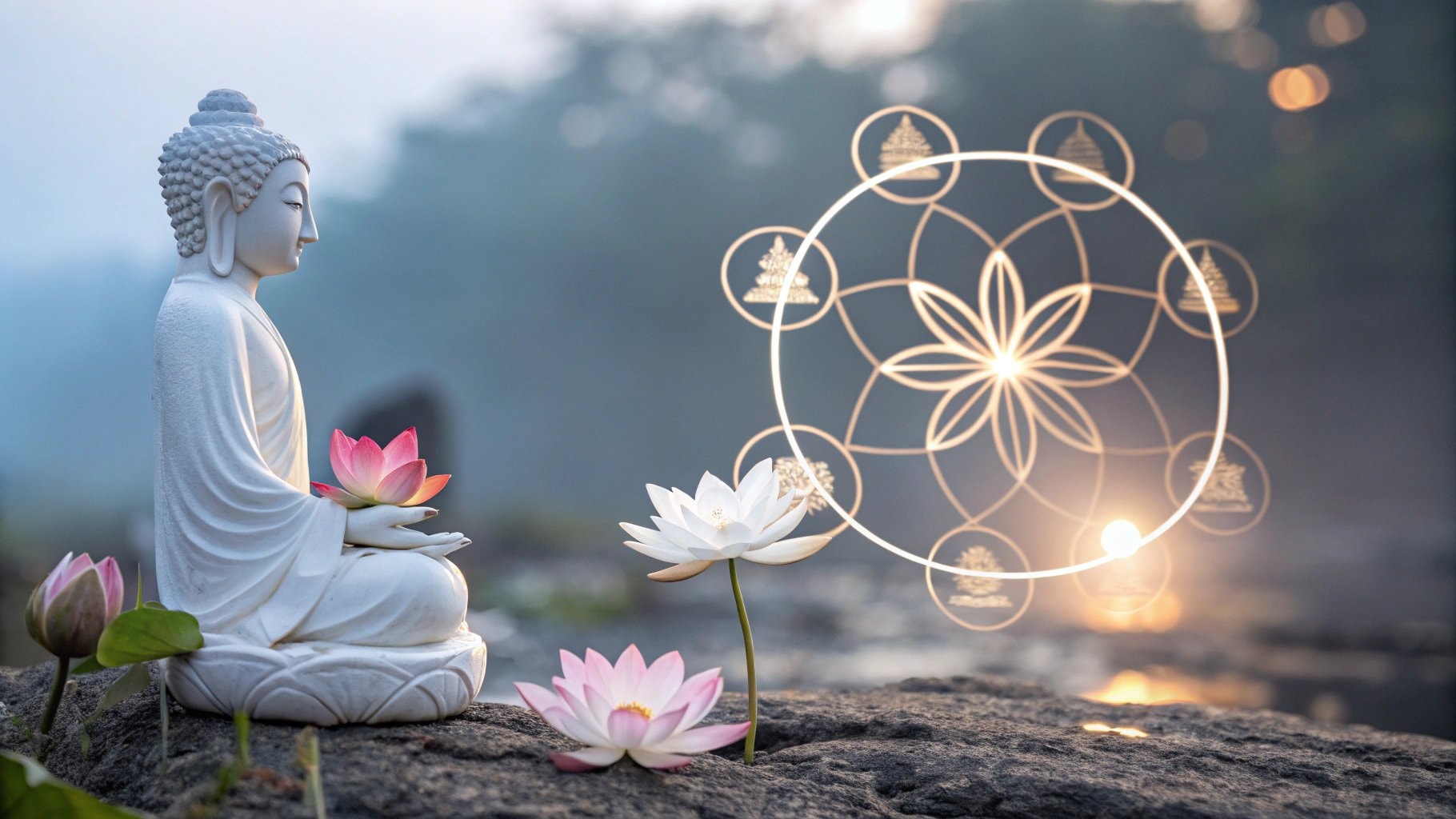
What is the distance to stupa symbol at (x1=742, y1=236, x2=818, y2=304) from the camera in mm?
2303

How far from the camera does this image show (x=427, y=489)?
191 cm

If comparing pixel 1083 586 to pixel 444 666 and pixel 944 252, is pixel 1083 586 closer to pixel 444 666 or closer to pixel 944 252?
pixel 444 666

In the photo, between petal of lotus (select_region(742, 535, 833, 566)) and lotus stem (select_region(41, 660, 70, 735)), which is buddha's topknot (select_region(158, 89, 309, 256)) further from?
petal of lotus (select_region(742, 535, 833, 566))

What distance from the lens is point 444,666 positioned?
5.87 feet

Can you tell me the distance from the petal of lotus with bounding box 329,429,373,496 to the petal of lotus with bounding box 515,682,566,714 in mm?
429

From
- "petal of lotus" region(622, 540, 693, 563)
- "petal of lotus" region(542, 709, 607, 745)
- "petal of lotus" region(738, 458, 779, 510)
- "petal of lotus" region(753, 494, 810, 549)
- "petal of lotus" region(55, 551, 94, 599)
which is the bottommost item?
"petal of lotus" region(542, 709, 607, 745)

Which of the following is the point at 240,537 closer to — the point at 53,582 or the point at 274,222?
the point at 53,582

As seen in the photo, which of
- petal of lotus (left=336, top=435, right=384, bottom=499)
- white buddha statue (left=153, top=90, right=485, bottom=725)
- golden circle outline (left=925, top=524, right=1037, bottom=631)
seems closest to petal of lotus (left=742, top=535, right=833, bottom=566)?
white buddha statue (left=153, top=90, right=485, bottom=725)

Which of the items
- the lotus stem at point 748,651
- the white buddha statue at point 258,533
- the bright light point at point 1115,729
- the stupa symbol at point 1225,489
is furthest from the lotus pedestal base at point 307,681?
the stupa symbol at point 1225,489

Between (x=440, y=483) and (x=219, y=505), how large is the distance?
34 centimetres

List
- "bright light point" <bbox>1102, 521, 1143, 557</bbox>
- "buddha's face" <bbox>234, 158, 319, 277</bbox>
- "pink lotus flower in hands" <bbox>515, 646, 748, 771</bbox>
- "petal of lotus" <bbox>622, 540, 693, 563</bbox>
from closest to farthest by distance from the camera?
"pink lotus flower in hands" <bbox>515, 646, 748, 771</bbox>, "petal of lotus" <bbox>622, 540, 693, 563</bbox>, "buddha's face" <bbox>234, 158, 319, 277</bbox>, "bright light point" <bbox>1102, 521, 1143, 557</bbox>

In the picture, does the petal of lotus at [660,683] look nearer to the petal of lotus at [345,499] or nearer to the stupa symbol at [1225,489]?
the petal of lotus at [345,499]

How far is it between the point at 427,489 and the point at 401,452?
81mm

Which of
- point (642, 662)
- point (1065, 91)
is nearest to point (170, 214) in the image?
point (642, 662)
